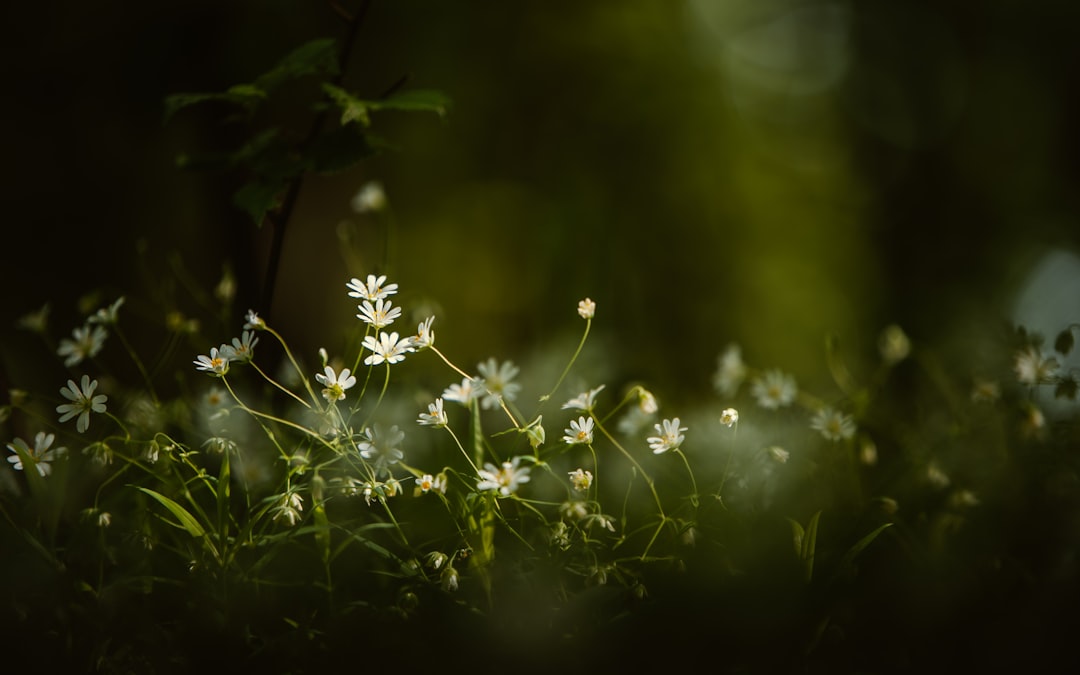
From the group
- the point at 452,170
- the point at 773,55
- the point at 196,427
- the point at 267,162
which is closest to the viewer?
the point at 267,162

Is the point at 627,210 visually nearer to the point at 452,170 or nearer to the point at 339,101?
the point at 452,170

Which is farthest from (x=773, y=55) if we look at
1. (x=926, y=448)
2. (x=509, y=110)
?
(x=926, y=448)

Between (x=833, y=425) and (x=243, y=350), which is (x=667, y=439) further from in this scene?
(x=243, y=350)

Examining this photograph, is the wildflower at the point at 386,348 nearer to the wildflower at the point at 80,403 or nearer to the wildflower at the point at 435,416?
the wildflower at the point at 435,416

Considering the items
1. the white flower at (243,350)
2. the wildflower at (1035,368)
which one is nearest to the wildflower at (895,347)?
the wildflower at (1035,368)

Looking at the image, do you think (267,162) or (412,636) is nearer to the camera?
(412,636)

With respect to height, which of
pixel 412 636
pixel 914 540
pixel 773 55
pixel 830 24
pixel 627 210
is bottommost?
pixel 412 636

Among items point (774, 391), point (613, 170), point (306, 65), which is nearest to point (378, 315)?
point (306, 65)
